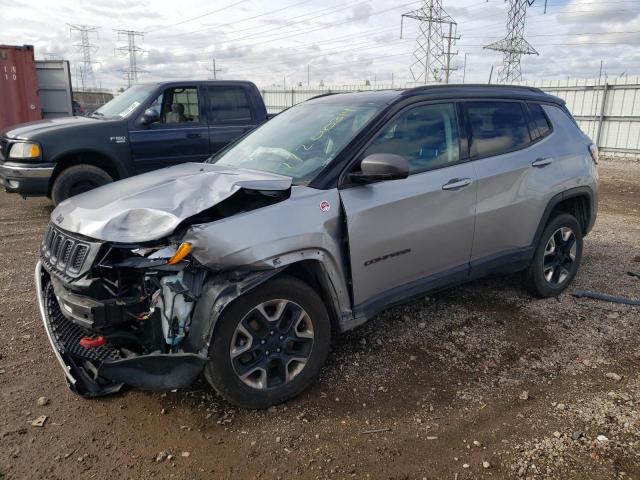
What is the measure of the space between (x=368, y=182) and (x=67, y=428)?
224cm

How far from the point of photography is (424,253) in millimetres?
3615

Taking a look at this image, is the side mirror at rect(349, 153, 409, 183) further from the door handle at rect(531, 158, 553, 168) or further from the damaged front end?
the door handle at rect(531, 158, 553, 168)

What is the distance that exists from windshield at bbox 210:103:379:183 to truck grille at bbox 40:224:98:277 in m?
1.29

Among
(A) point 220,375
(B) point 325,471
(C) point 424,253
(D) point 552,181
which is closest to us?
(B) point 325,471

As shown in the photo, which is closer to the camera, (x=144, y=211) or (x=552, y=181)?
(x=144, y=211)

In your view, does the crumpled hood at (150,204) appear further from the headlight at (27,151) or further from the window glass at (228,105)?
the window glass at (228,105)

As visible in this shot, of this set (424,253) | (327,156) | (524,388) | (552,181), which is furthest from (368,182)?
(552,181)

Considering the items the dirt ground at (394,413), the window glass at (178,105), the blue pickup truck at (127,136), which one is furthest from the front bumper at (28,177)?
the dirt ground at (394,413)

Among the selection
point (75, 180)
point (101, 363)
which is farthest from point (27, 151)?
point (101, 363)

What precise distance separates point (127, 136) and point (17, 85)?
6085mm

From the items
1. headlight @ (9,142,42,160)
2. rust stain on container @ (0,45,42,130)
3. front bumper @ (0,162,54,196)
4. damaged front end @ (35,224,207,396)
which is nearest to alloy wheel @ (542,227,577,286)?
damaged front end @ (35,224,207,396)

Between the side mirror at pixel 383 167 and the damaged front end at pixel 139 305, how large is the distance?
3.81 feet

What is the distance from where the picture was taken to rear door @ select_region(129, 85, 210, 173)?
736cm

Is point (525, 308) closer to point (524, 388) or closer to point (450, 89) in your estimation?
point (524, 388)
